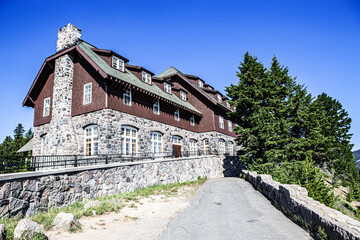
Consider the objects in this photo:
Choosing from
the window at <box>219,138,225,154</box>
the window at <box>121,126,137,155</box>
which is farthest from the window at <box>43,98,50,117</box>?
the window at <box>219,138,225,154</box>

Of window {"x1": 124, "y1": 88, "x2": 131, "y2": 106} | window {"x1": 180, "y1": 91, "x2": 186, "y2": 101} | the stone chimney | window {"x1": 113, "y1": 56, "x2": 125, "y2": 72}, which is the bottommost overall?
window {"x1": 124, "y1": 88, "x2": 131, "y2": 106}

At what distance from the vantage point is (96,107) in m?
16.9

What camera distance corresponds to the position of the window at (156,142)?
20159mm

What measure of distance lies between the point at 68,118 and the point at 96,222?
13850 millimetres

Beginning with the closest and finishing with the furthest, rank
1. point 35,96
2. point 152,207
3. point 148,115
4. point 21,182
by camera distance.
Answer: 1. point 21,182
2. point 152,207
3. point 148,115
4. point 35,96

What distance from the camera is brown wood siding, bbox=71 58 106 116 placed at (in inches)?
Result: 663

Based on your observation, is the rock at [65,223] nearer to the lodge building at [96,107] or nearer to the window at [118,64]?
the lodge building at [96,107]

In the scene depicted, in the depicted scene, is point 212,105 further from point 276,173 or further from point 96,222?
point 96,222

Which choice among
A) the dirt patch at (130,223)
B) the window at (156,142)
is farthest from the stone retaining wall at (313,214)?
the window at (156,142)

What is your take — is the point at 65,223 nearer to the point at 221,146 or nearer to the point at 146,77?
the point at 146,77

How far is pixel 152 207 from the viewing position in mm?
9562

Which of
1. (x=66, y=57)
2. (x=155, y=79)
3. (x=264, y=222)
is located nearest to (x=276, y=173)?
(x=264, y=222)

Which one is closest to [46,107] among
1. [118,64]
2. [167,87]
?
[118,64]

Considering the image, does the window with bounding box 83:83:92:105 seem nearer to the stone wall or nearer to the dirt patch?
the stone wall
